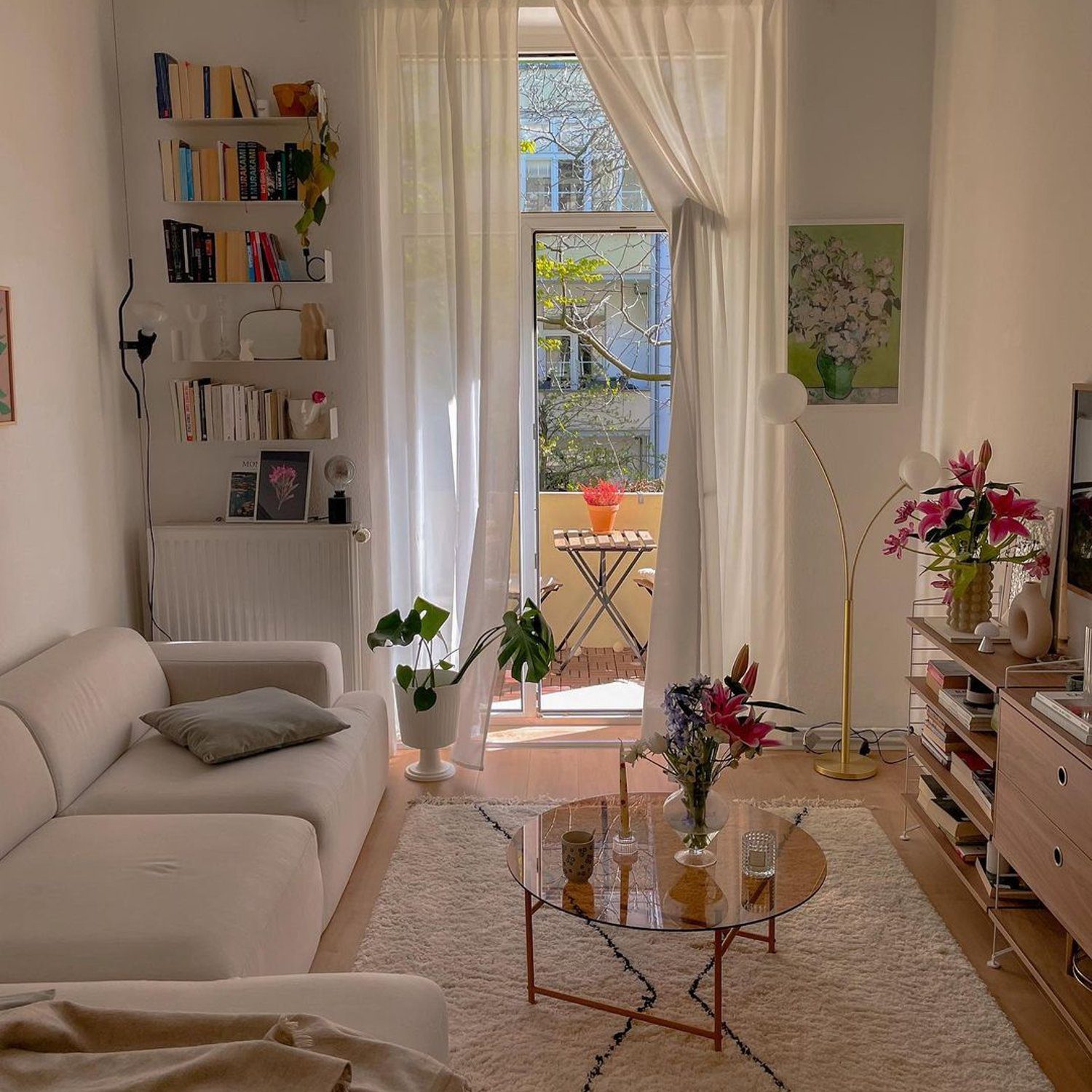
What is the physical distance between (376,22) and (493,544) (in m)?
1.91

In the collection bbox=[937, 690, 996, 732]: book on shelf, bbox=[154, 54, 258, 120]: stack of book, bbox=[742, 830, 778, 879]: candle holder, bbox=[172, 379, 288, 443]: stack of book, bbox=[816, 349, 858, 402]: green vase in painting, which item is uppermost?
bbox=[154, 54, 258, 120]: stack of book

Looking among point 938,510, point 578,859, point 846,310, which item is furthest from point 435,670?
point 846,310

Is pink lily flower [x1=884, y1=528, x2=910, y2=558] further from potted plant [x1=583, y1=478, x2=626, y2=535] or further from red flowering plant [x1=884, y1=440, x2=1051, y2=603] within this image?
potted plant [x1=583, y1=478, x2=626, y2=535]

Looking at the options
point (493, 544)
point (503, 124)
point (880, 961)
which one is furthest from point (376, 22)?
point (880, 961)

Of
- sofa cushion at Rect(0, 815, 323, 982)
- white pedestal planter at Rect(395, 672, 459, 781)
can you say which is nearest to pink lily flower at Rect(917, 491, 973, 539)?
white pedestal planter at Rect(395, 672, 459, 781)

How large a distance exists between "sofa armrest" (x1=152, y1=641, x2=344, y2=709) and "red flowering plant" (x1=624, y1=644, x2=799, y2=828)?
139 centimetres

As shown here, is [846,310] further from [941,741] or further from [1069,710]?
[1069,710]

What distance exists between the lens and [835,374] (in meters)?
4.38

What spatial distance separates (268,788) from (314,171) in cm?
221

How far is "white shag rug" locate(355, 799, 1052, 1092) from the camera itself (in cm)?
248

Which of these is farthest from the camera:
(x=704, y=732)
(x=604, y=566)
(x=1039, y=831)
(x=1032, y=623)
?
(x=604, y=566)

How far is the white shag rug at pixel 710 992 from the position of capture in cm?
248

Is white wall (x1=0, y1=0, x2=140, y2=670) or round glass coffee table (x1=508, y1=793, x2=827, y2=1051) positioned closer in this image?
round glass coffee table (x1=508, y1=793, x2=827, y2=1051)

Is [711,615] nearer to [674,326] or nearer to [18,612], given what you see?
[674,326]
